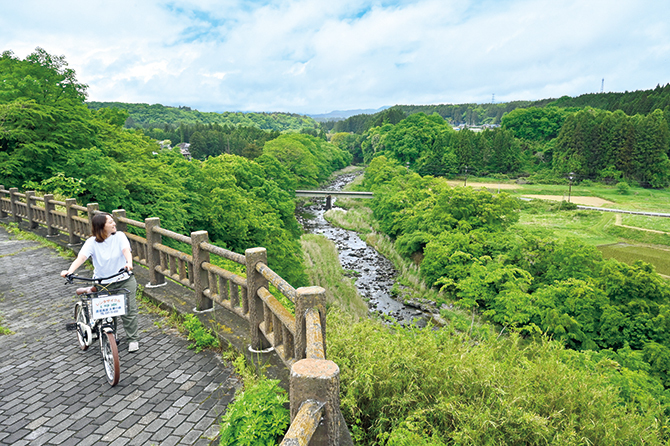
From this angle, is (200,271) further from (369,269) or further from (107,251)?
(369,269)

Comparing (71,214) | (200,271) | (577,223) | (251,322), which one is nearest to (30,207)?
(71,214)

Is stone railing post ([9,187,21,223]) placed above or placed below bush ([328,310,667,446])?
above

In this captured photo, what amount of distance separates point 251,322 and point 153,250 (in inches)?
139

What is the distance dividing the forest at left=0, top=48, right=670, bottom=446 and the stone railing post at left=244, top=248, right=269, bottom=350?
993 millimetres

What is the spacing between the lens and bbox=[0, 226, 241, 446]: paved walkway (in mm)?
3793

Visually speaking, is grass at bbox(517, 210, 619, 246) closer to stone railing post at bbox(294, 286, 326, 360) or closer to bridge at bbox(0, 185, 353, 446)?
bridge at bbox(0, 185, 353, 446)

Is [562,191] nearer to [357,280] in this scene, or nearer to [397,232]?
[397,232]

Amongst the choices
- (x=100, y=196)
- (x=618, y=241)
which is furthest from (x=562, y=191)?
(x=100, y=196)

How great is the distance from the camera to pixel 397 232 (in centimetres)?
3319

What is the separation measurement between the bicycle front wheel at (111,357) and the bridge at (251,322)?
0.65 feet

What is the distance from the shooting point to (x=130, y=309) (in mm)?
5230

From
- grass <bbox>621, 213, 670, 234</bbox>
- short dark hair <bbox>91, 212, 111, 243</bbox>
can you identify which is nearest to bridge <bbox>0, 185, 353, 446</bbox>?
short dark hair <bbox>91, 212, 111, 243</bbox>

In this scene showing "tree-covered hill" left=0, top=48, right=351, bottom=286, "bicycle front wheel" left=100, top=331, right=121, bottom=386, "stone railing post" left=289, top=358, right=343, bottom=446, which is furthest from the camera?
"tree-covered hill" left=0, top=48, right=351, bottom=286

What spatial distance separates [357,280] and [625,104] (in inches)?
3743
